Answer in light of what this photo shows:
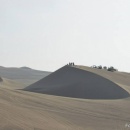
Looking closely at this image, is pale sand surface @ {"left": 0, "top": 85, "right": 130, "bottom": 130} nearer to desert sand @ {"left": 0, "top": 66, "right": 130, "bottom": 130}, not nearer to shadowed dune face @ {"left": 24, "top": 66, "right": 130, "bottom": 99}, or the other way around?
desert sand @ {"left": 0, "top": 66, "right": 130, "bottom": 130}

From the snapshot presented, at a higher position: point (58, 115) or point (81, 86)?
point (81, 86)

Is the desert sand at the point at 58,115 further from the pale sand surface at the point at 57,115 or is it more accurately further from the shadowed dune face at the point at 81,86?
the shadowed dune face at the point at 81,86

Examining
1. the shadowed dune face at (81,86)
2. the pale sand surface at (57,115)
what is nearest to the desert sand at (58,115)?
the pale sand surface at (57,115)

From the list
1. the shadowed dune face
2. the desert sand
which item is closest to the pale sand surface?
the desert sand

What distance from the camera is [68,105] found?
36375 mm

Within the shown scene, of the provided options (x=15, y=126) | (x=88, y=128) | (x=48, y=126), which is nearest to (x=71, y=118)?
(x=88, y=128)

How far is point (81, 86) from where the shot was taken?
188ft

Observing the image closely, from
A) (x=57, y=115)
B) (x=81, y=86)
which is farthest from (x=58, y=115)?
(x=81, y=86)

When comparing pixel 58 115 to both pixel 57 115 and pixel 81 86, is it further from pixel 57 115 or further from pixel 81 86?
pixel 81 86

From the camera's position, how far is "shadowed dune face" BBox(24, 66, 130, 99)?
5263 cm

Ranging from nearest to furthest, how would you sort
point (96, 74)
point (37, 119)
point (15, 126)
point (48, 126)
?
point (15, 126), point (48, 126), point (37, 119), point (96, 74)

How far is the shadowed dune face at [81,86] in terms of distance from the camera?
5263cm

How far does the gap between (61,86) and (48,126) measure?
3520cm

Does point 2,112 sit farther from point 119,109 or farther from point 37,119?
point 119,109
